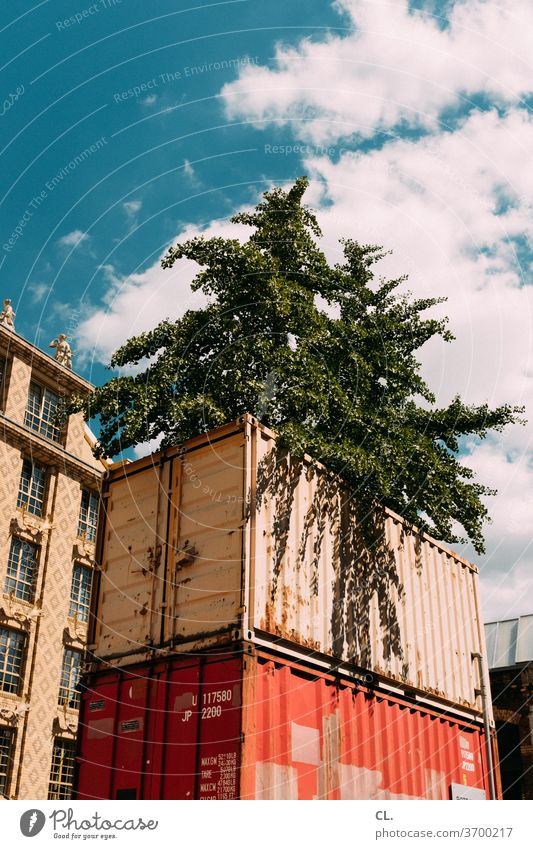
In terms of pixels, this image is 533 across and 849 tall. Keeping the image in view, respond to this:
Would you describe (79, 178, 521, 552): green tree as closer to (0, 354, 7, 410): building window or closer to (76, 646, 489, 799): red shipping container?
(76, 646, 489, 799): red shipping container

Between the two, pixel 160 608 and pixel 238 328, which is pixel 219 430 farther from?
pixel 238 328

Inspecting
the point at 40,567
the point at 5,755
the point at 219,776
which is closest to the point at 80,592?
the point at 40,567

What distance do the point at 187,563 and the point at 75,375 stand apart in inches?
977

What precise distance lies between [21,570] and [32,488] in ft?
11.6

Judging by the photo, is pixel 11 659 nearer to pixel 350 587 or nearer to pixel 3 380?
pixel 3 380

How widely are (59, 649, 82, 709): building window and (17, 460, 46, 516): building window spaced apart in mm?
5926

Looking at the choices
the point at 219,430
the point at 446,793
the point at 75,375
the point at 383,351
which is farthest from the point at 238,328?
the point at 75,375

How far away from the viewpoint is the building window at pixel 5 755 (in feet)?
89.1

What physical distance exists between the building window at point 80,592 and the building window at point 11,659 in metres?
2.92

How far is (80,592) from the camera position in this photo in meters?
33.2

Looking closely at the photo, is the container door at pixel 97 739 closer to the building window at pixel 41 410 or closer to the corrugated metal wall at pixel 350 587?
the corrugated metal wall at pixel 350 587

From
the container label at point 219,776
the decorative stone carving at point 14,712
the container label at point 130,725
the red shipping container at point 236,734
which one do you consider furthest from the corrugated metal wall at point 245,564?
the decorative stone carving at point 14,712

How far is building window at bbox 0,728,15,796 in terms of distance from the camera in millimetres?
27172
